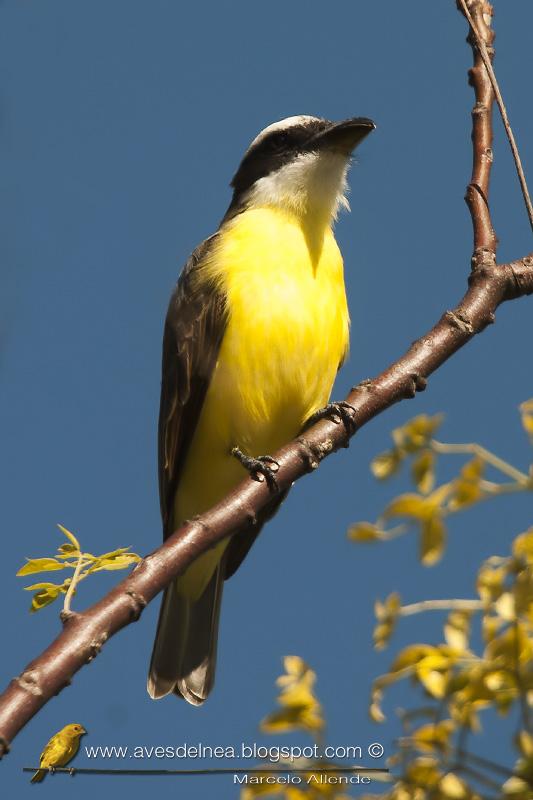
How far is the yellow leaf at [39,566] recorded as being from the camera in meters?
2.57

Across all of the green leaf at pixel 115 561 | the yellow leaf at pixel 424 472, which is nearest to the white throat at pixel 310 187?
the green leaf at pixel 115 561

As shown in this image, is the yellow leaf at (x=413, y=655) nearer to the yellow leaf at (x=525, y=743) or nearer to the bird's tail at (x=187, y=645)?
the yellow leaf at (x=525, y=743)

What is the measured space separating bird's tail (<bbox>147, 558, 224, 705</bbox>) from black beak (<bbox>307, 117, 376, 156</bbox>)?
94.6 inches

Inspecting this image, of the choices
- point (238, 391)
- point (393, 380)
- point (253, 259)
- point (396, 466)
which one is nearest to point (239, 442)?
point (238, 391)

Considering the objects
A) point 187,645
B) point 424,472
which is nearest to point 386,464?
point 424,472

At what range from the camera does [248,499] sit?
3.17m

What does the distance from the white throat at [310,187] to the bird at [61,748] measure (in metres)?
3.94

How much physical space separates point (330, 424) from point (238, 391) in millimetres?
1704

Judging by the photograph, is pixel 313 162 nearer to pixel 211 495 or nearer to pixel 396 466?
pixel 211 495

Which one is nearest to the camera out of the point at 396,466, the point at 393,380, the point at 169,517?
the point at 396,466

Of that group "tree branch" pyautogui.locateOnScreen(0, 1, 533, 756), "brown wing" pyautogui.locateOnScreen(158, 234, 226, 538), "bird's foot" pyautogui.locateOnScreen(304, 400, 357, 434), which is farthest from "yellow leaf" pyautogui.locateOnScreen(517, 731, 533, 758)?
"brown wing" pyautogui.locateOnScreen(158, 234, 226, 538)

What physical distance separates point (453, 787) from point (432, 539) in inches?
19.0

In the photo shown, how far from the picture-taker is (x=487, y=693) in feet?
5.78

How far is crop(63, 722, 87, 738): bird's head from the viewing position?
227 centimetres
